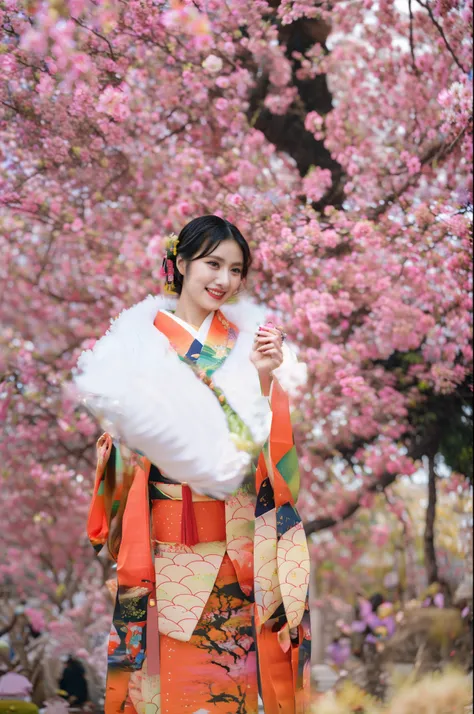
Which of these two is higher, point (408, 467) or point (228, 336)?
point (408, 467)

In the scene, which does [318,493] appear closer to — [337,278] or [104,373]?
[337,278]

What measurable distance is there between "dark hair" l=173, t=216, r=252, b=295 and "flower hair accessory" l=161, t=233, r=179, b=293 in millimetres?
21

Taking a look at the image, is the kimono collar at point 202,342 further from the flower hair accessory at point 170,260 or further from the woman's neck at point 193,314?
the flower hair accessory at point 170,260

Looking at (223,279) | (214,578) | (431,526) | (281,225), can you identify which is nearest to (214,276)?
(223,279)

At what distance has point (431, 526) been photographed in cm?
599

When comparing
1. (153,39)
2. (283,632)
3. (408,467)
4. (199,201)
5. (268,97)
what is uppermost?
(268,97)

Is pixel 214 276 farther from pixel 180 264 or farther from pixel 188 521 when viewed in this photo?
pixel 188 521

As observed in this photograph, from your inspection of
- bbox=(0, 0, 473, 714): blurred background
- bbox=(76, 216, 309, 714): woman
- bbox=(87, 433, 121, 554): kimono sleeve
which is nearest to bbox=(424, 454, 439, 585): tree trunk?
bbox=(0, 0, 473, 714): blurred background

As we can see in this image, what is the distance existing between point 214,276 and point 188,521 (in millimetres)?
820

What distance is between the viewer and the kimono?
239cm

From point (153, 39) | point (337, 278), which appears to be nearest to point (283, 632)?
point (337, 278)

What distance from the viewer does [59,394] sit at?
202 inches

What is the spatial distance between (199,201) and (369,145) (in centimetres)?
134

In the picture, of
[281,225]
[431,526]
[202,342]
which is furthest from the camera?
[431,526]
